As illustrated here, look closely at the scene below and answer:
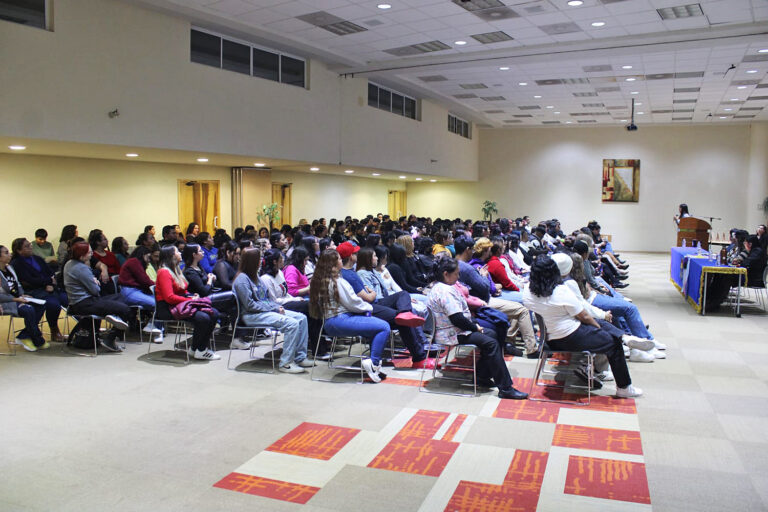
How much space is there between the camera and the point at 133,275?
7.93 m

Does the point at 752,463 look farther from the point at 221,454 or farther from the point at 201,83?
the point at 201,83

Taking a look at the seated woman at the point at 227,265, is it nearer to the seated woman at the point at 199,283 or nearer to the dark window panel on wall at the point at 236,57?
the seated woman at the point at 199,283

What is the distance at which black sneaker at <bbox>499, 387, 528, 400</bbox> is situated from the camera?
5773 mm

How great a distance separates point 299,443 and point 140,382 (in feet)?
7.99

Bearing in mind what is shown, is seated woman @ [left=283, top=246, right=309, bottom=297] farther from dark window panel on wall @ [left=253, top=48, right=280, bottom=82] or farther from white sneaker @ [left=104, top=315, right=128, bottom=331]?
dark window panel on wall @ [left=253, top=48, right=280, bottom=82]

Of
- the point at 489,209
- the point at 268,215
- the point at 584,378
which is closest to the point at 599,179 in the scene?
the point at 489,209

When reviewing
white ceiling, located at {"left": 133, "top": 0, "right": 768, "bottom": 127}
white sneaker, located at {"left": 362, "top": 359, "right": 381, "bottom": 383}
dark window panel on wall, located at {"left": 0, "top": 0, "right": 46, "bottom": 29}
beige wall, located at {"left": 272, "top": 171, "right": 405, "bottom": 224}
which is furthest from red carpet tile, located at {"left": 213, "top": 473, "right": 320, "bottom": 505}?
beige wall, located at {"left": 272, "top": 171, "right": 405, "bottom": 224}

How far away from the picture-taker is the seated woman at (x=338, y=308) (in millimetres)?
6332

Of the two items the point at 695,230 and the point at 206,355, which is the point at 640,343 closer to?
the point at 206,355

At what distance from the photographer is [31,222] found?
452 inches

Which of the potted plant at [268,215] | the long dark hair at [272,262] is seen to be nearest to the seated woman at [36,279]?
the long dark hair at [272,262]

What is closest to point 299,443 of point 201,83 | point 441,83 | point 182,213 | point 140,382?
point 140,382

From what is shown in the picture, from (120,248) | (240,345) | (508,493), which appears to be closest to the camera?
(508,493)

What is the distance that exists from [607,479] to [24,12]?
9.43m
